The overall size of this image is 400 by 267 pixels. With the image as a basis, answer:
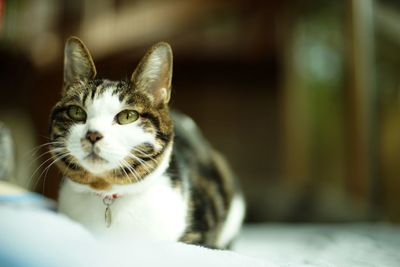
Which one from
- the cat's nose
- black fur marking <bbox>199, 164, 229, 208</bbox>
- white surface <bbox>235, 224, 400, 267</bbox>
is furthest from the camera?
black fur marking <bbox>199, 164, 229, 208</bbox>

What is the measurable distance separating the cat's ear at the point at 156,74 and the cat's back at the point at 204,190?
0.63 ft

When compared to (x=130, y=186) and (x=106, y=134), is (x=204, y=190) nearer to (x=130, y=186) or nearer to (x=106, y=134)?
(x=130, y=186)

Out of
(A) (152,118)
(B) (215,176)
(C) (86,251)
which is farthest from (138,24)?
(C) (86,251)

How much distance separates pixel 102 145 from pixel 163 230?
8.5 inches

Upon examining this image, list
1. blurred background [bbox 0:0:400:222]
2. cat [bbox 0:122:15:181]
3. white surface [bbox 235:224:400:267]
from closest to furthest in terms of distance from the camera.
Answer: white surface [bbox 235:224:400:267]
cat [bbox 0:122:15:181]
blurred background [bbox 0:0:400:222]

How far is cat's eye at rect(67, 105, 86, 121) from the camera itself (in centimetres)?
75

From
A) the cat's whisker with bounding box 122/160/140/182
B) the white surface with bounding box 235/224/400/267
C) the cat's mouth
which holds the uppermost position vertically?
the cat's mouth

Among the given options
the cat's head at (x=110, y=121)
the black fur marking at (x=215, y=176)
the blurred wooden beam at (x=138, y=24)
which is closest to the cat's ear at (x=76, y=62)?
the cat's head at (x=110, y=121)

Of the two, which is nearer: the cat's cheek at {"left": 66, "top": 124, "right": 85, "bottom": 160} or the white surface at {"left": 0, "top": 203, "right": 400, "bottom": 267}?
the white surface at {"left": 0, "top": 203, "right": 400, "bottom": 267}

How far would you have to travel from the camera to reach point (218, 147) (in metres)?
2.85

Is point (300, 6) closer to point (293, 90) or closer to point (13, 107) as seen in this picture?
point (293, 90)

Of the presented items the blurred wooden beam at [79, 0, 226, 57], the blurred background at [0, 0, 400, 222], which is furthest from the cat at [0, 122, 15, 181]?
the blurred wooden beam at [79, 0, 226, 57]

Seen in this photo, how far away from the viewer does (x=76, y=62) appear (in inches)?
31.2

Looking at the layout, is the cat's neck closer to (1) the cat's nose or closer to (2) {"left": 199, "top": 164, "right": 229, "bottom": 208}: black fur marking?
(1) the cat's nose
